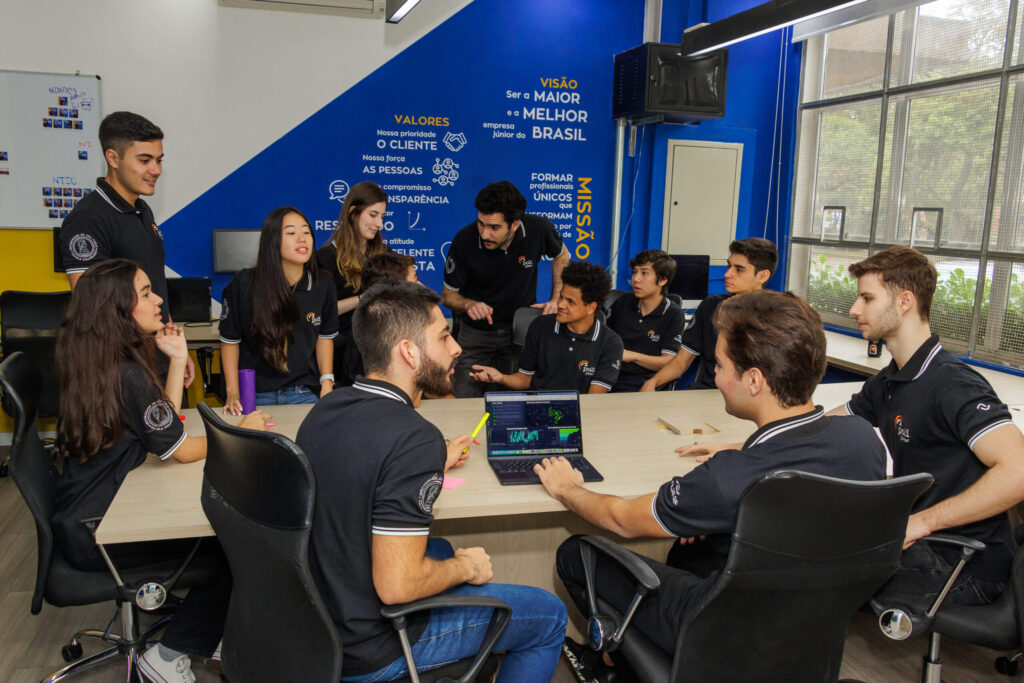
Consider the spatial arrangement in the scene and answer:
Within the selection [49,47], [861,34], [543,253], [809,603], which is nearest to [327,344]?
[543,253]

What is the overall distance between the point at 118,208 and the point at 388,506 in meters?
2.26

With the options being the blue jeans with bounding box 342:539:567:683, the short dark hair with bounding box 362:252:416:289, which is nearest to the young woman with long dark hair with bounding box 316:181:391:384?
the short dark hair with bounding box 362:252:416:289

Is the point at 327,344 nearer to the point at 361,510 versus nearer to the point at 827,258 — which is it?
the point at 361,510

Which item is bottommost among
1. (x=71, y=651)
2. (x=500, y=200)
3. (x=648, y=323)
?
(x=71, y=651)

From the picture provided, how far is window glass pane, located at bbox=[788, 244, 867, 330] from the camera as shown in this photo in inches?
220

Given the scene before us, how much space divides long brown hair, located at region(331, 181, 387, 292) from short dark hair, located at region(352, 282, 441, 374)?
6.08ft

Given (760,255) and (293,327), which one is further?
(760,255)

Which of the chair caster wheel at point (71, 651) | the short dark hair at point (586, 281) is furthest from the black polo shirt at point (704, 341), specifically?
the chair caster wheel at point (71, 651)

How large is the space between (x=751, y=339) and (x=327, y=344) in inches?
75.9

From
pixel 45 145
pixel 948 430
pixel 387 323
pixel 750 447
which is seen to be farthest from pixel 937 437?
pixel 45 145

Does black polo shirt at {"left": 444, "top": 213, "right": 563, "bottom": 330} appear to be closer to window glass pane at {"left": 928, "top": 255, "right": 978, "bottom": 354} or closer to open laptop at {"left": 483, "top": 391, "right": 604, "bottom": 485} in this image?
open laptop at {"left": 483, "top": 391, "right": 604, "bottom": 485}

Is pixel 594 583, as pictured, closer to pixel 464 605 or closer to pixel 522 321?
pixel 464 605

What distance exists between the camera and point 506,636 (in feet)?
5.72

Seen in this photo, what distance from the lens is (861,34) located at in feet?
18.0
